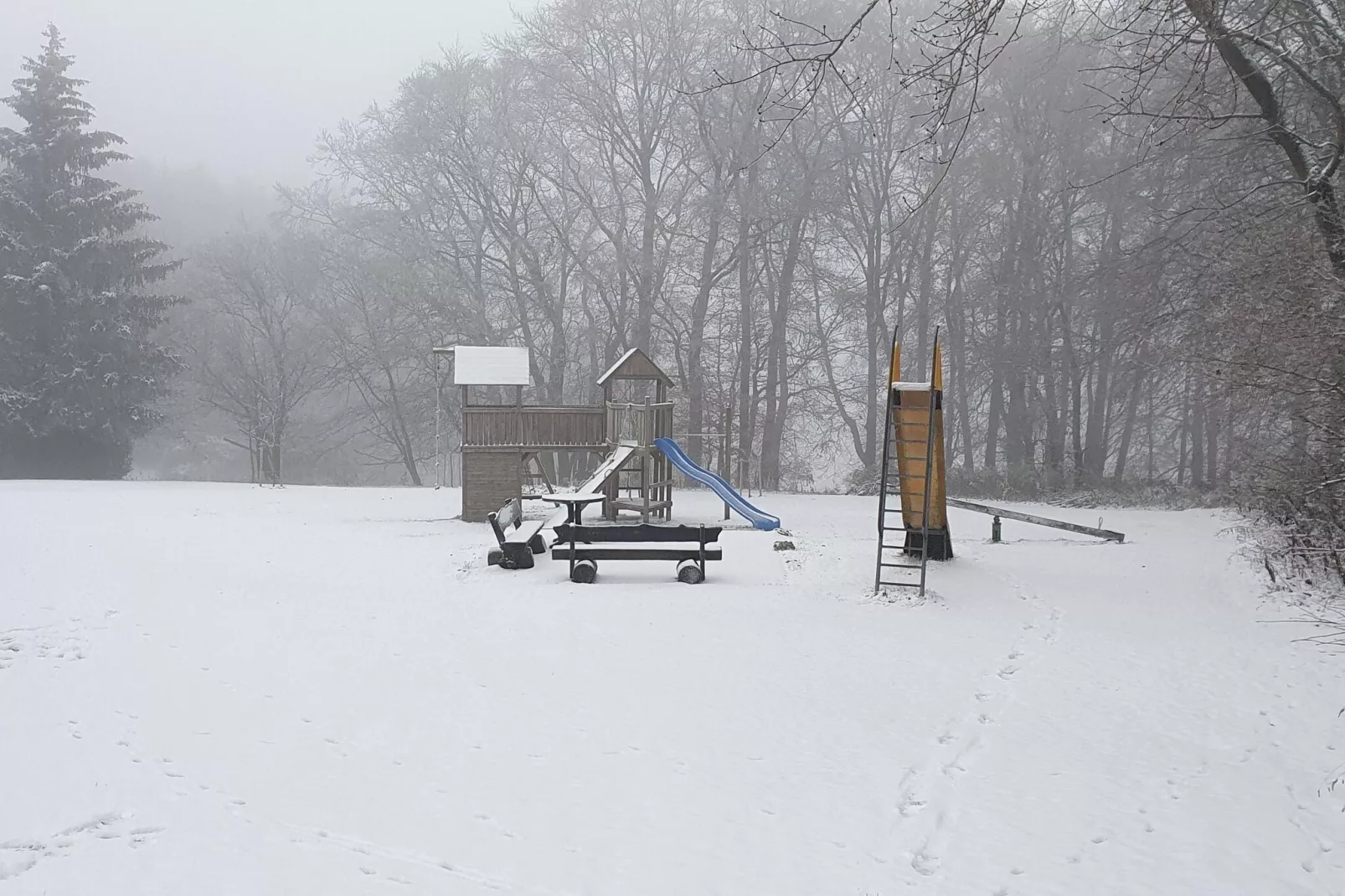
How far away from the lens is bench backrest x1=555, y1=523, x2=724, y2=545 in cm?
1185

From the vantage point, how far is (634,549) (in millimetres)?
12117

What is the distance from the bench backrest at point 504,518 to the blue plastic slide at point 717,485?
3.23 meters

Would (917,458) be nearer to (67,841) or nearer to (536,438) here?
(536,438)

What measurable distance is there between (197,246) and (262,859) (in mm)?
42075

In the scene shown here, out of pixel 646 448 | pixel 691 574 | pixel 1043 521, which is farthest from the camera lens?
pixel 646 448

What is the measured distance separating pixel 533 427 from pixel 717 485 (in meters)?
4.29

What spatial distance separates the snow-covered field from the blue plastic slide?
4094mm

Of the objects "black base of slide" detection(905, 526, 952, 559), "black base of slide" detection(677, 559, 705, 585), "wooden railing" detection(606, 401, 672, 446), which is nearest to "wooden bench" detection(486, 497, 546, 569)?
"black base of slide" detection(677, 559, 705, 585)

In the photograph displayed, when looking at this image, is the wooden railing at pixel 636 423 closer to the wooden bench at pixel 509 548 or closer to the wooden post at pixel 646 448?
the wooden post at pixel 646 448

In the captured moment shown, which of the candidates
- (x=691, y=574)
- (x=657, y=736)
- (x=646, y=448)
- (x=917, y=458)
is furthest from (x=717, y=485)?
(x=657, y=736)

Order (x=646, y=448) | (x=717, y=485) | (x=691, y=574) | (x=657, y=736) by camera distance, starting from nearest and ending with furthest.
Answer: (x=657, y=736) → (x=691, y=574) → (x=646, y=448) → (x=717, y=485)

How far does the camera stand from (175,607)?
32.3ft

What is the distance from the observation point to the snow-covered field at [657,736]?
15.1ft

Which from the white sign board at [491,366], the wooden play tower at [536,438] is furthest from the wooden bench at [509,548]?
the white sign board at [491,366]
